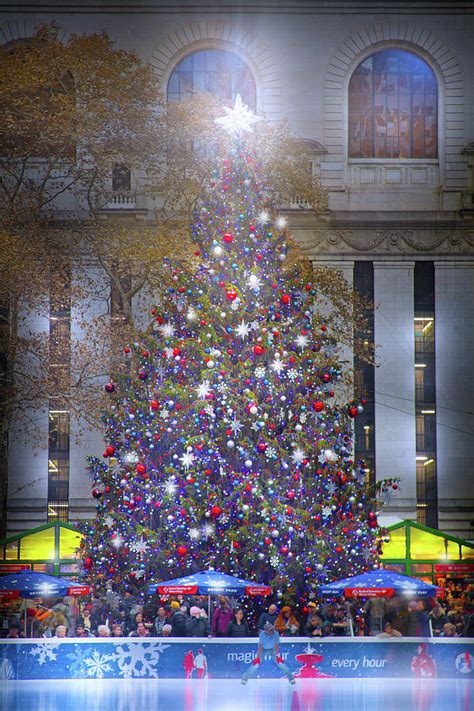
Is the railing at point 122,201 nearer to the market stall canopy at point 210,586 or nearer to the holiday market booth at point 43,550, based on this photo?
the holiday market booth at point 43,550

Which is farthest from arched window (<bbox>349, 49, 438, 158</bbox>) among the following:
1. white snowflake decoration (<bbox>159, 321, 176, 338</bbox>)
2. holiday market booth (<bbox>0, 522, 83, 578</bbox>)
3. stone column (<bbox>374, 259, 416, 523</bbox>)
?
holiday market booth (<bbox>0, 522, 83, 578</bbox>)

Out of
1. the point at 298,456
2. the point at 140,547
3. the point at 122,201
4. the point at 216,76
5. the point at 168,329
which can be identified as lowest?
the point at 140,547

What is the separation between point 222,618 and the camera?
14.4m

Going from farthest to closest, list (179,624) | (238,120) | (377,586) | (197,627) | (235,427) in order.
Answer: (238,120) < (235,427) < (179,624) < (197,627) < (377,586)

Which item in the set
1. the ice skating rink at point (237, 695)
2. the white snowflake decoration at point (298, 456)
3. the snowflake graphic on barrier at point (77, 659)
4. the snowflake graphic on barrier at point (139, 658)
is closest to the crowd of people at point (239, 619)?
the snowflake graphic on barrier at point (139, 658)

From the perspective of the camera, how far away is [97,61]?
18891 millimetres

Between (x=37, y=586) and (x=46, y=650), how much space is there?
1.57 metres

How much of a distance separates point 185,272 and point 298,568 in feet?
13.0

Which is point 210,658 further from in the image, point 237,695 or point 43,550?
point 43,550

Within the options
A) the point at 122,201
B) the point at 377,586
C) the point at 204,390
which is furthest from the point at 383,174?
the point at 377,586

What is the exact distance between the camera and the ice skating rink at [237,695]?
11367mm

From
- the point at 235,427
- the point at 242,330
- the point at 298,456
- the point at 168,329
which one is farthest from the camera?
the point at 168,329

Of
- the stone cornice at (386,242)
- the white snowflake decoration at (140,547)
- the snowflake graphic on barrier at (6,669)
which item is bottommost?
the snowflake graphic on barrier at (6,669)

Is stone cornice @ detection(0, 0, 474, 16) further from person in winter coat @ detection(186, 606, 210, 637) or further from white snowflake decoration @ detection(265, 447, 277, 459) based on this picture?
person in winter coat @ detection(186, 606, 210, 637)
